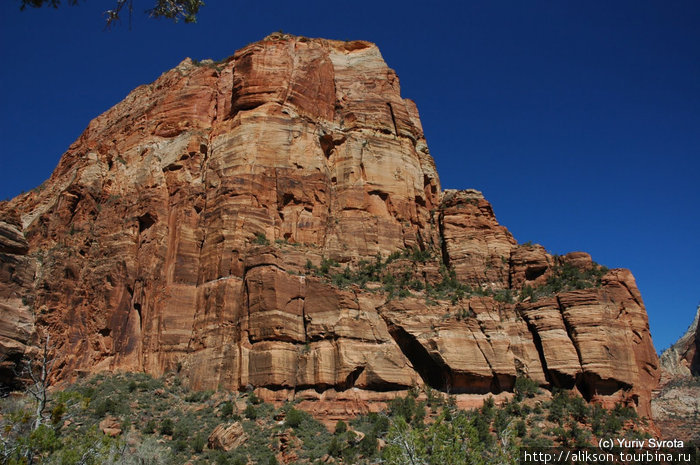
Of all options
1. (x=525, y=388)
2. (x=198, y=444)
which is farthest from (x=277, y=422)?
(x=525, y=388)

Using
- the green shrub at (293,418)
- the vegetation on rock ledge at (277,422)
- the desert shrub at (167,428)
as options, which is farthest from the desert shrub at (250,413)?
the desert shrub at (167,428)

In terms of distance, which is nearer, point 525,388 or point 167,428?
point 167,428

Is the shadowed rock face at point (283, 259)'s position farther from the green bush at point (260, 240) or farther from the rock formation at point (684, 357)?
the rock formation at point (684, 357)

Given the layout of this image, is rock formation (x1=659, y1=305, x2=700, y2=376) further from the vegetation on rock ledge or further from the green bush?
the green bush

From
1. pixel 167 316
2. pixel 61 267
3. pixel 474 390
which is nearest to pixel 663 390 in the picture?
pixel 474 390

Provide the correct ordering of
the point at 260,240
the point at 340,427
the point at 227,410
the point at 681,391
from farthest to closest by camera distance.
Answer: the point at 681,391 < the point at 260,240 < the point at 227,410 < the point at 340,427

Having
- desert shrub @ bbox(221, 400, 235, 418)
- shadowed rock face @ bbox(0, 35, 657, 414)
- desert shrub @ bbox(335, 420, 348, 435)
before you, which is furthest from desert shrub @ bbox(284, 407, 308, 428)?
desert shrub @ bbox(221, 400, 235, 418)

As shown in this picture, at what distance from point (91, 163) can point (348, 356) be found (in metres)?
32.8

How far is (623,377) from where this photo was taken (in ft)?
126

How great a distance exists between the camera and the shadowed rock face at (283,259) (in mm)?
38344

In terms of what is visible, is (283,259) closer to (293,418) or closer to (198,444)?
(293,418)

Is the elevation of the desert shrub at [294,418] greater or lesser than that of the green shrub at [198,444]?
greater

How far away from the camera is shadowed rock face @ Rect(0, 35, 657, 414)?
3834 cm

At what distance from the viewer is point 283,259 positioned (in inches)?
1622
